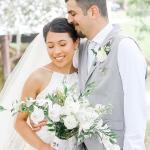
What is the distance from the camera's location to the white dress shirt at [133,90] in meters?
2.10

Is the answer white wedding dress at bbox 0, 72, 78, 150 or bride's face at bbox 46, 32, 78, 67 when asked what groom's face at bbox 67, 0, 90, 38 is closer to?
bride's face at bbox 46, 32, 78, 67

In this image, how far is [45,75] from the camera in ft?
8.19

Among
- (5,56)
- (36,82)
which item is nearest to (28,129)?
→ (36,82)

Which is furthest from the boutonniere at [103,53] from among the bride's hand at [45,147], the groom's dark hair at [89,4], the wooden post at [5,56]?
the wooden post at [5,56]

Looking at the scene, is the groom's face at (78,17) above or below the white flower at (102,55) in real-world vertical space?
above

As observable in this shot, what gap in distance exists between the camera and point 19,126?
2305mm

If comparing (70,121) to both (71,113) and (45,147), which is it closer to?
(71,113)

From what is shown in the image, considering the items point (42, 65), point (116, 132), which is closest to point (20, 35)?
point (42, 65)

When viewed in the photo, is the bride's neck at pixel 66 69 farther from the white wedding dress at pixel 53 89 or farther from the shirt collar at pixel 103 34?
the shirt collar at pixel 103 34

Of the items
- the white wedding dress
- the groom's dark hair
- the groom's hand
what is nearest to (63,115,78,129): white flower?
the groom's hand

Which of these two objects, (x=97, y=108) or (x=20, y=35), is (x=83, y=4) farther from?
(x=20, y=35)

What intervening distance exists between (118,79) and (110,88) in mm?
57

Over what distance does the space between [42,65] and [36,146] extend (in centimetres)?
62

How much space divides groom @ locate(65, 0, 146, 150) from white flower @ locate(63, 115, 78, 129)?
260mm
